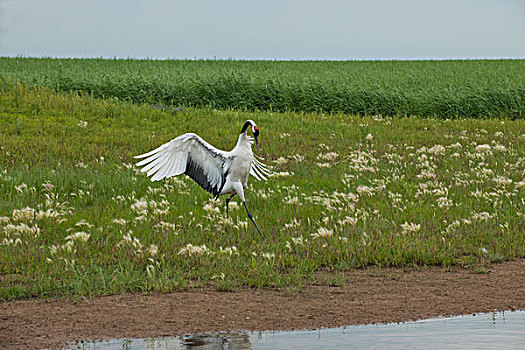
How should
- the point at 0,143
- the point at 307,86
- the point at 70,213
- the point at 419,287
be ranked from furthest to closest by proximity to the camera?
the point at 307,86, the point at 0,143, the point at 70,213, the point at 419,287

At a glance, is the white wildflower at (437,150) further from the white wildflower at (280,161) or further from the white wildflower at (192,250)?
the white wildflower at (192,250)

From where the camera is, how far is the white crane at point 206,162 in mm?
11109

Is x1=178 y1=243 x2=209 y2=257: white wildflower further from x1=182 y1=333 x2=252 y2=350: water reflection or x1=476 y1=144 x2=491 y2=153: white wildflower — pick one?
x1=476 y1=144 x2=491 y2=153: white wildflower

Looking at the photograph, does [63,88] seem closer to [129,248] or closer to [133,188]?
[133,188]

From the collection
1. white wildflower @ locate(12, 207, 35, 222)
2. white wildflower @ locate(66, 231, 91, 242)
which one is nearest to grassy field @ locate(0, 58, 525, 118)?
white wildflower @ locate(12, 207, 35, 222)

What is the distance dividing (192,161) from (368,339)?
Result: 5.46 meters

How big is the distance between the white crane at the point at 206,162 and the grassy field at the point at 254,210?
0.76m

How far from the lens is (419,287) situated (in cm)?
934

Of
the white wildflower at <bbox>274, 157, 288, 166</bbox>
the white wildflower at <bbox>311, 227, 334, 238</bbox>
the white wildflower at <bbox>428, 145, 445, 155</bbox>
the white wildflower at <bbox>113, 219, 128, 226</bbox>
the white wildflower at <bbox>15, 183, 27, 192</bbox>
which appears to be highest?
the white wildflower at <bbox>428, 145, 445, 155</bbox>

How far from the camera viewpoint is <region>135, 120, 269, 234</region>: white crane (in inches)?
437

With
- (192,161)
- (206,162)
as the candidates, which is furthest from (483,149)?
(192,161)

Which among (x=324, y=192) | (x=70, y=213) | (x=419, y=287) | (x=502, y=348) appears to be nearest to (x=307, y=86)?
(x=324, y=192)

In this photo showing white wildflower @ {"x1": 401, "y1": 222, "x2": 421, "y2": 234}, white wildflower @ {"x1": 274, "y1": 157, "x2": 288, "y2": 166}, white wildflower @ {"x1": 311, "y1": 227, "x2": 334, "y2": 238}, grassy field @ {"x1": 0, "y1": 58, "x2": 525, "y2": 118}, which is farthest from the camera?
grassy field @ {"x1": 0, "y1": 58, "x2": 525, "y2": 118}

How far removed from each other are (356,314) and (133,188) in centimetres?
779
